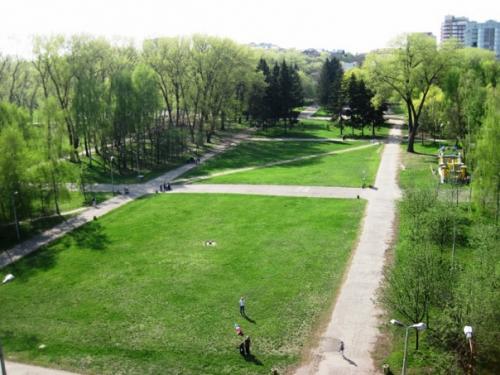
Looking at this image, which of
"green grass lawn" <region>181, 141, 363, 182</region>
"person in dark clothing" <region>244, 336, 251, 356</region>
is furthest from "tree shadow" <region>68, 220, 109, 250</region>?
"green grass lawn" <region>181, 141, 363, 182</region>

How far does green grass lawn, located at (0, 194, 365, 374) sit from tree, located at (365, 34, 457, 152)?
29491 millimetres

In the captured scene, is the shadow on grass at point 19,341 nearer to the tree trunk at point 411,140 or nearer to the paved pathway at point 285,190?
the paved pathway at point 285,190

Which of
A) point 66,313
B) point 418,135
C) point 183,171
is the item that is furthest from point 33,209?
point 418,135

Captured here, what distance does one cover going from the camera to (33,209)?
42.8 m

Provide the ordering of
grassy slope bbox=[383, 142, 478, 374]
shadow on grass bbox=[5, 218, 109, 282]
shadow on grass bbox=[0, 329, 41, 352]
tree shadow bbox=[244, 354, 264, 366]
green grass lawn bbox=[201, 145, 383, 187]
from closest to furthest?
1. grassy slope bbox=[383, 142, 478, 374]
2. tree shadow bbox=[244, 354, 264, 366]
3. shadow on grass bbox=[0, 329, 41, 352]
4. shadow on grass bbox=[5, 218, 109, 282]
5. green grass lawn bbox=[201, 145, 383, 187]

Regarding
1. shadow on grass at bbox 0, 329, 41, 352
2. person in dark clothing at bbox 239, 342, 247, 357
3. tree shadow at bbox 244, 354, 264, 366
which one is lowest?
shadow on grass at bbox 0, 329, 41, 352

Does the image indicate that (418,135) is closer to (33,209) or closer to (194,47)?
(194,47)

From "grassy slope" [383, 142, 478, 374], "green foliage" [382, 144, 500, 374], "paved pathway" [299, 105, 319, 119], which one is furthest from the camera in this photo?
"paved pathway" [299, 105, 319, 119]

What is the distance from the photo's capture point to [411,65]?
213ft

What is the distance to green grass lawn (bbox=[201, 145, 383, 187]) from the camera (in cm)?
5422

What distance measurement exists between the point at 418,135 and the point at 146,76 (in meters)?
49.1

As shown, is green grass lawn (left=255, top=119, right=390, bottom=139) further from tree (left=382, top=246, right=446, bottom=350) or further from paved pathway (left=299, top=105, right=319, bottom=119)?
tree (left=382, top=246, right=446, bottom=350)

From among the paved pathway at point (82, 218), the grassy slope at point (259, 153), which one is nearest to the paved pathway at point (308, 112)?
the grassy slope at point (259, 153)

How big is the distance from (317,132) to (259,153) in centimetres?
2327
